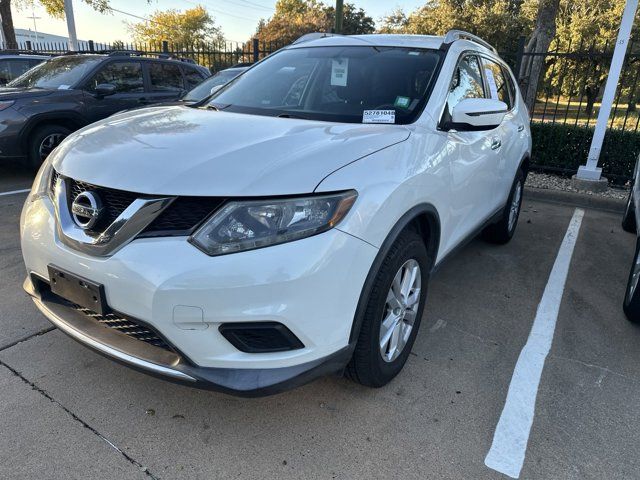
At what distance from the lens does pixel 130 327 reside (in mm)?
1947

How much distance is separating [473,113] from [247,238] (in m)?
1.56

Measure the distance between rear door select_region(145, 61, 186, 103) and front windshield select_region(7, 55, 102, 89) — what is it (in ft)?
2.63

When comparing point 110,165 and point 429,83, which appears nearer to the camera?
point 110,165

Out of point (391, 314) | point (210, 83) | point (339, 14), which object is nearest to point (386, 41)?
point (391, 314)

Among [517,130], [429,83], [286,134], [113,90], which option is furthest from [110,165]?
[113,90]

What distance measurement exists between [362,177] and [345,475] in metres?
1.23

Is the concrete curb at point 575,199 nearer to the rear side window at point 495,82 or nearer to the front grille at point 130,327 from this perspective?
the rear side window at point 495,82

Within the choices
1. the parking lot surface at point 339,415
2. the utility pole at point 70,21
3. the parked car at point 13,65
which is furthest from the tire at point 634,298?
the utility pole at point 70,21

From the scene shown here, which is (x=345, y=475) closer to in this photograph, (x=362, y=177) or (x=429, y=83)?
(x=362, y=177)

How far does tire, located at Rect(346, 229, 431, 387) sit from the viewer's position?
2102 millimetres

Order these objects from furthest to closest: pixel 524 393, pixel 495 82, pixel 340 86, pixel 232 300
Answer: pixel 495 82
pixel 340 86
pixel 524 393
pixel 232 300

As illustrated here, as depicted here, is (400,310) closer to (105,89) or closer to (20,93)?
(105,89)

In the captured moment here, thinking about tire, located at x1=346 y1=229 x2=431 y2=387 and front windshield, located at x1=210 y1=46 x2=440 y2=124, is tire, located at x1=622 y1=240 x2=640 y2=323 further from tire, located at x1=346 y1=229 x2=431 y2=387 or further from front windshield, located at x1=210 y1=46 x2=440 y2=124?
front windshield, located at x1=210 y1=46 x2=440 y2=124

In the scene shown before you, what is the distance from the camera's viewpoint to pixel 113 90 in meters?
6.94
